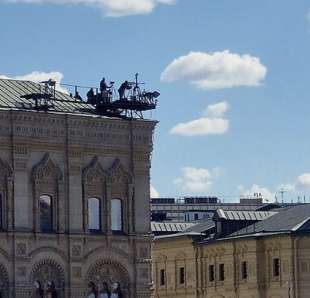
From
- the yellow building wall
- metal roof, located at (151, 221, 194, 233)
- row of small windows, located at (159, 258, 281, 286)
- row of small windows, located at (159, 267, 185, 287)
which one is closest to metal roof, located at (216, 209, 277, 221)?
the yellow building wall

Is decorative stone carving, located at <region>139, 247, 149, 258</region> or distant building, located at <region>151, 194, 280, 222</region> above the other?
distant building, located at <region>151, 194, 280, 222</region>

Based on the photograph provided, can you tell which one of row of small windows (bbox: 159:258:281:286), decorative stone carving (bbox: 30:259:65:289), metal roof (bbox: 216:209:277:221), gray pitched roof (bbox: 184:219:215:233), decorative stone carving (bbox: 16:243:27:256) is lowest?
decorative stone carving (bbox: 30:259:65:289)

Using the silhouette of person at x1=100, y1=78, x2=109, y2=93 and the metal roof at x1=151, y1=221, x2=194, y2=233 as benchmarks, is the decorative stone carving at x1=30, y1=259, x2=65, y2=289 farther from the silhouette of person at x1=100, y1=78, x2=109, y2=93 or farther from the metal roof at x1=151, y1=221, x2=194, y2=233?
the metal roof at x1=151, y1=221, x2=194, y2=233

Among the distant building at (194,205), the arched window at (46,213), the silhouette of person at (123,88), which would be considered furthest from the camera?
the distant building at (194,205)

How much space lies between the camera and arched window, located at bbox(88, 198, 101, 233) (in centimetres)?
7244

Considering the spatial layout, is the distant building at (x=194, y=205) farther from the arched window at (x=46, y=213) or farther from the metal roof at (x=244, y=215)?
the arched window at (x=46, y=213)

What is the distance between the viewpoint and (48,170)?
7100cm

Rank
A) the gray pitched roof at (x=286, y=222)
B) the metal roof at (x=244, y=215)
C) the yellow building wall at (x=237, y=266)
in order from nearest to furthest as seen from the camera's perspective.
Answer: the yellow building wall at (x=237, y=266), the gray pitched roof at (x=286, y=222), the metal roof at (x=244, y=215)

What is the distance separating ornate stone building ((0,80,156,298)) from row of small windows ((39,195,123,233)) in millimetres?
50

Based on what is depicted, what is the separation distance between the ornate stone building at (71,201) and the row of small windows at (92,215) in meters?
0.05

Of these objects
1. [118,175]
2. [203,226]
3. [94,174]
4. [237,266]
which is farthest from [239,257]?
[94,174]

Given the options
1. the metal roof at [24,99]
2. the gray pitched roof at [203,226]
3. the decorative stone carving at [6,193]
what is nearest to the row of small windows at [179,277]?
the gray pitched roof at [203,226]

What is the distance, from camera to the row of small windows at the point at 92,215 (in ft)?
233

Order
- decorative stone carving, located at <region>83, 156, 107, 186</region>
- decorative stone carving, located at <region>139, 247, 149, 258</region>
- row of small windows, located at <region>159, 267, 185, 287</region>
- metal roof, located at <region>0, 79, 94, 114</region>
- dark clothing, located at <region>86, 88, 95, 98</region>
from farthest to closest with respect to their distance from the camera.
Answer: row of small windows, located at <region>159, 267, 185, 287</region>
dark clothing, located at <region>86, 88, 95, 98</region>
decorative stone carving, located at <region>139, 247, 149, 258</region>
decorative stone carving, located at <region>83, 156, 107, 186</region>
metal roof, located at <region>0, 79, 94, 114</region>
